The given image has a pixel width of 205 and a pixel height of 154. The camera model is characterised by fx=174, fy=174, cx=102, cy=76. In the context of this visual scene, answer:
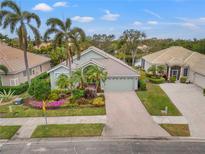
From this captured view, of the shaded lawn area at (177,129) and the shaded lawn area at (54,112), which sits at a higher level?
the shaded lawn area at (54,112)

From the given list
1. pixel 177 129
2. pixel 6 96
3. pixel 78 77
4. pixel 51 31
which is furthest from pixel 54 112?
pixel 177 129

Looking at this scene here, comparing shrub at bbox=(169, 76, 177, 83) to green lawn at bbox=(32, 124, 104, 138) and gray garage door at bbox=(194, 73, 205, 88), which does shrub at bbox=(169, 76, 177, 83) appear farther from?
green lawn at bbox=(32, 124, 104, 138)

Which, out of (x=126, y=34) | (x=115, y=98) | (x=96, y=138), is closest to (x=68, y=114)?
(x=96, y=138)

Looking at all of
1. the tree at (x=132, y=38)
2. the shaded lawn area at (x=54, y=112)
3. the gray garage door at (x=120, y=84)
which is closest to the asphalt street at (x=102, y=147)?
the shaded lawn area at (x=54, y=112)

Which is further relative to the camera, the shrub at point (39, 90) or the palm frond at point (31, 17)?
the palm frond at point (31, 17)

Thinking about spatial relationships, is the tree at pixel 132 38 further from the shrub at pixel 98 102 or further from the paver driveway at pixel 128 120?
the shrub at pixel 98 102

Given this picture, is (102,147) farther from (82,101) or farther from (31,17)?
(31,17)
